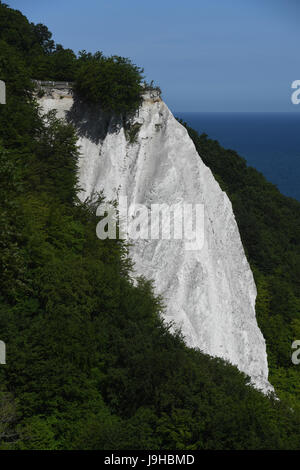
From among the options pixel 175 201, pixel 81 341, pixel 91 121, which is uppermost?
pixel 91 121

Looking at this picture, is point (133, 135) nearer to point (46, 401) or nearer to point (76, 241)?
point (76, 241)

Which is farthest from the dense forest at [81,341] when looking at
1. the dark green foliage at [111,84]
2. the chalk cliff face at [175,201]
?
the chalk cliff face at [175,201]

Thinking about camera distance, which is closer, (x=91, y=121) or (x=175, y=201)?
(x=175, y=201)

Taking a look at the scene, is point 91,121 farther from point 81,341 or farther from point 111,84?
point 81,341

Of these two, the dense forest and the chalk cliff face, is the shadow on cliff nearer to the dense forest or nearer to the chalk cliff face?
the chalk cliff face

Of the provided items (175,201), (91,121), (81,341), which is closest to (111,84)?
(91,121)

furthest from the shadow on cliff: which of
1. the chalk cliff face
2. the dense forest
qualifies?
the dense forest

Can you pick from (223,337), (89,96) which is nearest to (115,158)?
(89,96)
